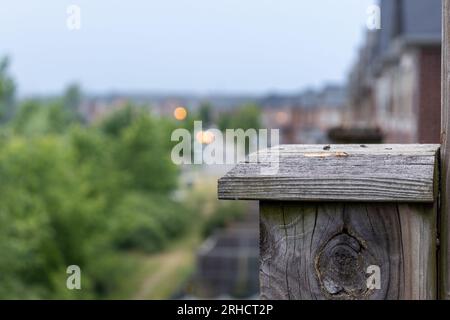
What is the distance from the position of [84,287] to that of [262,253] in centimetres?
2524

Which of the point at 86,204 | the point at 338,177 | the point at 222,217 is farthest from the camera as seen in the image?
the point at 222,217

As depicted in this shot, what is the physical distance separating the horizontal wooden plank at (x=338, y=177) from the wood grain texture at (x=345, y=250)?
0.02 meters

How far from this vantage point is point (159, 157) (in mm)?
34219

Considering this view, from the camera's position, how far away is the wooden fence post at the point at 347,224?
49.4 inches

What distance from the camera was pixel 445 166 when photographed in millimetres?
1291

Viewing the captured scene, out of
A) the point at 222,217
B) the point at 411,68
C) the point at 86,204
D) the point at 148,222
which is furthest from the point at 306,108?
the point at 411,68

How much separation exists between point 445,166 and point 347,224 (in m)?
0.17

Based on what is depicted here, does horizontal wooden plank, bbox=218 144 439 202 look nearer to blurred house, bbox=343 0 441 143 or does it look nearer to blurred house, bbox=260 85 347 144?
blurred house, bbox=343 0 441 143

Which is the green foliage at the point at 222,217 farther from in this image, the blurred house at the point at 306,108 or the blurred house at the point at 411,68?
the blurred house at the point at 411,68

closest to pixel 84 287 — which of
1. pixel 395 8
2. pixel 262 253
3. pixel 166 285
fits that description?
pixel 166 285

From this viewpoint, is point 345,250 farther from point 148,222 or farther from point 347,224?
point 148,222

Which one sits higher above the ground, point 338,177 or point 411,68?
point 411,68

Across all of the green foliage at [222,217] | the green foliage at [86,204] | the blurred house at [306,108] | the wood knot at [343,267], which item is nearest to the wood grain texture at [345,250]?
the wood knot at [343,267]

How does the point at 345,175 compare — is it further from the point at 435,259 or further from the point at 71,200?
the point at 71,200
